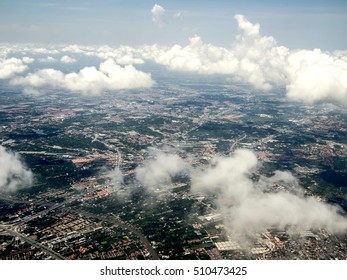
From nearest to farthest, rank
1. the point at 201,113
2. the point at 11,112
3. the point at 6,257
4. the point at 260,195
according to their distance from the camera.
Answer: the point at 6,257, the point at 260,195, the point at 11,112, the point at 201,113

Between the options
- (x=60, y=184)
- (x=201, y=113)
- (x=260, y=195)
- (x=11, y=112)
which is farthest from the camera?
(x=201, y=113)

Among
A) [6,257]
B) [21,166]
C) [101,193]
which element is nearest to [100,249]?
[6,257]

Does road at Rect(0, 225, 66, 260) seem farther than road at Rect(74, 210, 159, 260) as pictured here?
No

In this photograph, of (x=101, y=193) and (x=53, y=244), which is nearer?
(x=53, y=244)

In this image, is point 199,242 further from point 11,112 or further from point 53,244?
point 11,112

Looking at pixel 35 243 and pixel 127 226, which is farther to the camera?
pixel 127 226

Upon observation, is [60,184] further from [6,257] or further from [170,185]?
[6,257]

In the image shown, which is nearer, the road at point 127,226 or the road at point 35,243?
the road at point 35,243

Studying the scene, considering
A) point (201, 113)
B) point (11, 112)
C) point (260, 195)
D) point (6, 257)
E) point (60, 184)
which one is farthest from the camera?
point (201, 113)

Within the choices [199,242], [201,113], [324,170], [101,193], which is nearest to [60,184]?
[101,193]

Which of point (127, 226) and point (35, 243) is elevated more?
point (127, 226)
